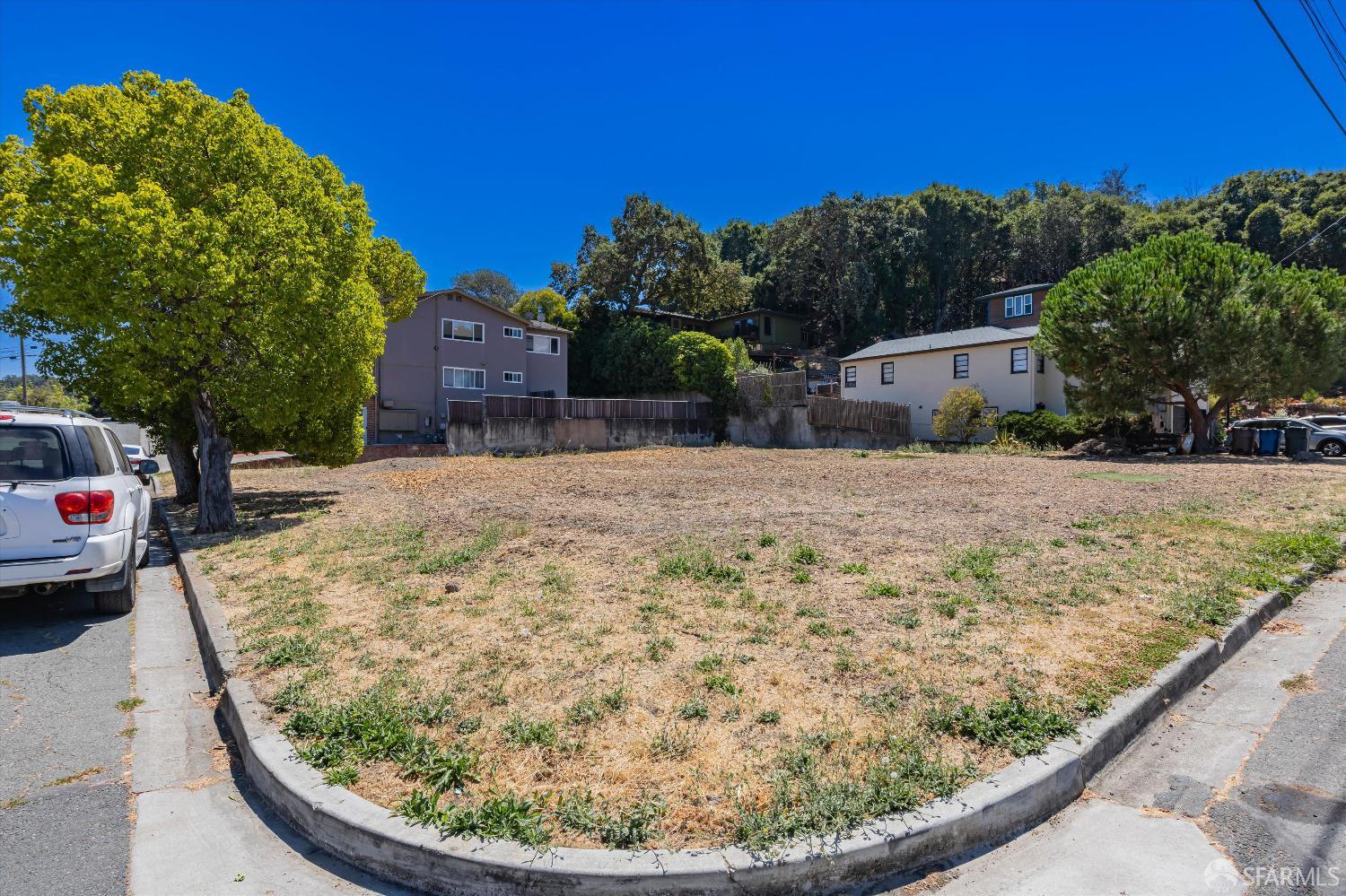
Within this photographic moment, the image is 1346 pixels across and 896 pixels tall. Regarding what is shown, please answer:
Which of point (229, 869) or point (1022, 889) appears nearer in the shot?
point (1022, 889)

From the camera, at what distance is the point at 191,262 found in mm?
8688

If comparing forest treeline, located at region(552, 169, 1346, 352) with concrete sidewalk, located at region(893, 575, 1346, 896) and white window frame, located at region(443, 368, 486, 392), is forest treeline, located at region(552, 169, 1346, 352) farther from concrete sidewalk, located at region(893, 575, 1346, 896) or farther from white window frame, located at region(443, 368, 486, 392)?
concrete sidewalk, located at region(893, 575, 1346, 896)

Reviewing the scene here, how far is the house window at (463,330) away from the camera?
3512 cm

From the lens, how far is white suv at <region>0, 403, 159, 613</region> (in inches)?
207

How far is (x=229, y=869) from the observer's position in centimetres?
276

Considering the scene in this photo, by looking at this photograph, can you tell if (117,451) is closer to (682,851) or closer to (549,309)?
(682,851)

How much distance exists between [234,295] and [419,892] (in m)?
9.45

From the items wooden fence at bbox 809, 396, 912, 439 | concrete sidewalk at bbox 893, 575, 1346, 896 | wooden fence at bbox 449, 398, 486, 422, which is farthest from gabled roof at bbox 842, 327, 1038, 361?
concrete sidewalk at bbox 893, 575, 1346, 896

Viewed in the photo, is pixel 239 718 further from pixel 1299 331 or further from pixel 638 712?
pixel 1299 331

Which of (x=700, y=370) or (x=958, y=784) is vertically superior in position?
(x=700, y=370)

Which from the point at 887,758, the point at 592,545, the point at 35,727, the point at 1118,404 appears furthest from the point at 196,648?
the point at 1118,404

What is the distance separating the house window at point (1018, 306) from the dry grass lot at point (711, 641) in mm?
32454

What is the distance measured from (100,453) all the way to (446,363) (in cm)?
3010

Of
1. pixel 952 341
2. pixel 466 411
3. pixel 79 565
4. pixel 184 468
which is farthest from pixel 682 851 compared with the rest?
pixel 952 341
